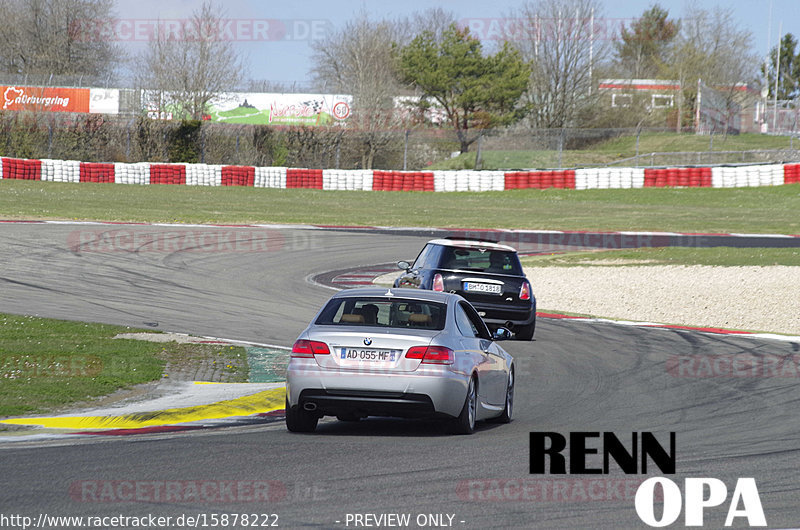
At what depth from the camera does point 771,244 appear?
29.7 m

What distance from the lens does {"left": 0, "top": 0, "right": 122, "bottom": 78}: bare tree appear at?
301 ft

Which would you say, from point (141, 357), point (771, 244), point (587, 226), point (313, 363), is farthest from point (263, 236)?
point (313, 363)

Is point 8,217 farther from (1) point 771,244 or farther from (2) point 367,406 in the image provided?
(2) point 367,406

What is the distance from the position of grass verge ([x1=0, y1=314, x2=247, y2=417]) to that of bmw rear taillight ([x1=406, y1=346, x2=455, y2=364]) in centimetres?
335

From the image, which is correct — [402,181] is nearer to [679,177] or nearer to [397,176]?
[397,176]

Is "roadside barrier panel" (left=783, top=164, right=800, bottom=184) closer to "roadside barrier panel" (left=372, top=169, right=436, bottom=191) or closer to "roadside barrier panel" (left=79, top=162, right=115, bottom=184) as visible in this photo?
"roadside barrier panel" (left=372, top=169, right=436, bottom=191)

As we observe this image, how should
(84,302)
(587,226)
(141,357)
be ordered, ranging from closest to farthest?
(141,357) < (84,302) < (587,226)

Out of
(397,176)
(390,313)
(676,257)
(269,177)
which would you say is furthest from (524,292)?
(269,177)

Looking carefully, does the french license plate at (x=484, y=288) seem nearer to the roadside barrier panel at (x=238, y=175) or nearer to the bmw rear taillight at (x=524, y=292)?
the bmw rear taillight at (x=524, y=292)

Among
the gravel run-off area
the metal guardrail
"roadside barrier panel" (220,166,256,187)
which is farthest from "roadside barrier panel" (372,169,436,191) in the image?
the gravel run-off area

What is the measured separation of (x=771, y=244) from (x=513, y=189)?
20.8 meters

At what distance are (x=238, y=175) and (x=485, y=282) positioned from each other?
3585cm

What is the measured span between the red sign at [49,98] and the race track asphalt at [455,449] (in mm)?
63546

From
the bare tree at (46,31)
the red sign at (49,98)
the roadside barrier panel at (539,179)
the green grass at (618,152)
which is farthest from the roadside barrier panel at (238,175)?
the bare tree at (46,31)
